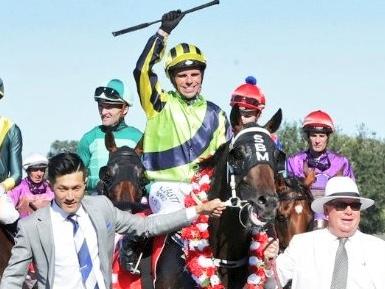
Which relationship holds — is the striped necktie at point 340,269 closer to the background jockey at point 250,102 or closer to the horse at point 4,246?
the background jockey at point 250,102

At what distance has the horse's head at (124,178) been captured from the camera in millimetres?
9508

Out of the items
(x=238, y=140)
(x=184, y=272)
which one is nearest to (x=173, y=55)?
(x=238, y=140)

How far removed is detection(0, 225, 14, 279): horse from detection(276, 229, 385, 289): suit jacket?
396cm

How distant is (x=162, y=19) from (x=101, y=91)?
212 cm

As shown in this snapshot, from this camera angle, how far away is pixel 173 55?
28.9 ft

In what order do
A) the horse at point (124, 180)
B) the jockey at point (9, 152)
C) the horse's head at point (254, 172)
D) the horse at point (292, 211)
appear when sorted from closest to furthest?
the horse's head at point (254, 172)
the horse at point (124, 180)
the jockey at point (9, 152)
the horse at point (292, 211)

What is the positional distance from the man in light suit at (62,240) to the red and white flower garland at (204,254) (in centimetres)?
132

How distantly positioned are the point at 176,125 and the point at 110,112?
9.22 ft

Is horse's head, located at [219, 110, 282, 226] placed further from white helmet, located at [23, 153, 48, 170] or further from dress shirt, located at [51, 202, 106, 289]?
white helmet, located at [23, 153, 48, 170]

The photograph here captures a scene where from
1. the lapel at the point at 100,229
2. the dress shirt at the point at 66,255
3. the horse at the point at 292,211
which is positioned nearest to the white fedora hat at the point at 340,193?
the lapel at the point at 100,229

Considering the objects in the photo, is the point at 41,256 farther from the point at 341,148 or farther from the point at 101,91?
the point at 341,148

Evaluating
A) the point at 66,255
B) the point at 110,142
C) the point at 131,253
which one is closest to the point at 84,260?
the point at 66,255

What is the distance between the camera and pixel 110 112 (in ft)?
37.0

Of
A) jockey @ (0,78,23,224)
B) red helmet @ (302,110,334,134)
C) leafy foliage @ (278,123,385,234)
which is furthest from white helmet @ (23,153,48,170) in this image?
leafy foliage @ (278,123,385,234)
